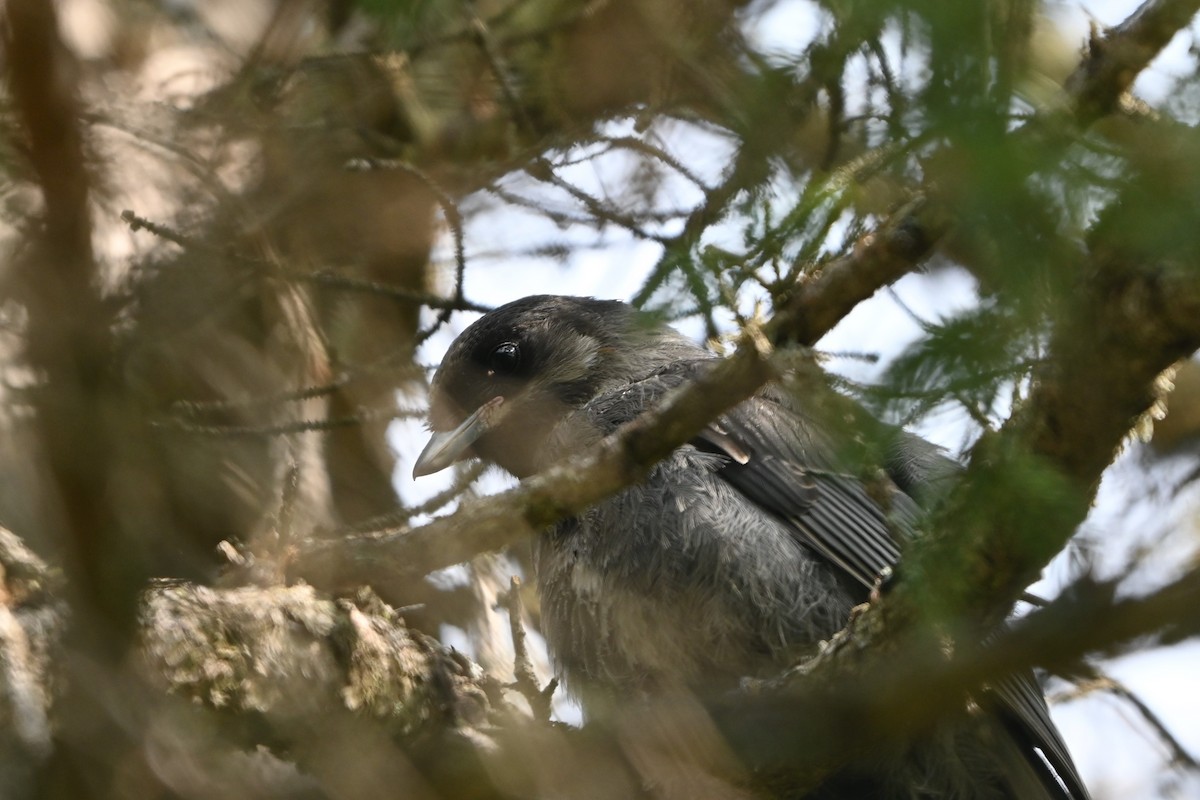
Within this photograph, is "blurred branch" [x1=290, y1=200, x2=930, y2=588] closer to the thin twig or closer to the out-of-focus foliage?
the out-of-focus foliage

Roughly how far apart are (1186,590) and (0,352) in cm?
362

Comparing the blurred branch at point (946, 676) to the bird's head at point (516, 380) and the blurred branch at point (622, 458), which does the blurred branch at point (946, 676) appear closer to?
the blurred branch at point (622, 458)

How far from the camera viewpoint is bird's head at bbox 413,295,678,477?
4.70 meters

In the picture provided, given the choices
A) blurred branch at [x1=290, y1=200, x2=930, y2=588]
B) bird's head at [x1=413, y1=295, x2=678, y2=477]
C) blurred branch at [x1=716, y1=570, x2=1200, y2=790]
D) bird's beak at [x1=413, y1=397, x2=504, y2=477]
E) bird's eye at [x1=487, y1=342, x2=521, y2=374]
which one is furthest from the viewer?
bird's eye at [x1=487, y1=342, x2=521, y2=374]

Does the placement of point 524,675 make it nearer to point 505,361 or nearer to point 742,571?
point 742,571

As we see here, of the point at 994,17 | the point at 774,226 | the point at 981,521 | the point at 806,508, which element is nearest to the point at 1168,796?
the point at 981,521

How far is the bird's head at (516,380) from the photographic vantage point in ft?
15.4

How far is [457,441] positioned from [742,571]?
1210 mm

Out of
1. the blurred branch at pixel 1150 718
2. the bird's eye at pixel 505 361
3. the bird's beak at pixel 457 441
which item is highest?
the bird's eye at pixel 505 361

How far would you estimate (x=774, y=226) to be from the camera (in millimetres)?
3002

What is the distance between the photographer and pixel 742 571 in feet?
13.0

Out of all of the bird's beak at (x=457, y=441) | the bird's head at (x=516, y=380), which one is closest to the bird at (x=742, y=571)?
the bird's beak at (x=457, y=441)

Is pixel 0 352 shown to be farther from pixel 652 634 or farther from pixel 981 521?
pixel 981 521

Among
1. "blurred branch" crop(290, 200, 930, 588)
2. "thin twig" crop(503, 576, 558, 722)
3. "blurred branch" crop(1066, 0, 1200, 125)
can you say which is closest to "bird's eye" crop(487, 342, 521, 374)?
"thin twig" crop(503, 576, 558, 722)
